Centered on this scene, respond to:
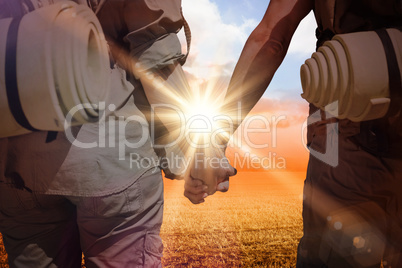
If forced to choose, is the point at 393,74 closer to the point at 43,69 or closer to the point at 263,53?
the point at 263,53

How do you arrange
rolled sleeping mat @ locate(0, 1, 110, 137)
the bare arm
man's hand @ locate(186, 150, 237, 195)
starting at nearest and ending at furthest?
rolled sleeping mat @ locate(0, 1, 110, 137) → the bare arm → man's hand @ locate(186, 150, 237, 195)

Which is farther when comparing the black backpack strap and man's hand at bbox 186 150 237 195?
man's hand at bbox 186 150 237 195

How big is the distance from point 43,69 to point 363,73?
1.13 metres

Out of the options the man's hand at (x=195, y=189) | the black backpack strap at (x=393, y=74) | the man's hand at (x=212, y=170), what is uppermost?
the black backpack strap at (x=393, y=74)

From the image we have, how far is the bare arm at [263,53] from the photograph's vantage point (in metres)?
1.84

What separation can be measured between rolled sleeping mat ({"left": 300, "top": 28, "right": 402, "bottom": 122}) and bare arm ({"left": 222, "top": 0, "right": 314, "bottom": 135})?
795mm

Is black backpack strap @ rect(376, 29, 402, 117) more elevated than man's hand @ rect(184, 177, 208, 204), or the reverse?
black backpack strap @ rect(376, 29, 402, 117)

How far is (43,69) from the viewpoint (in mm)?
914

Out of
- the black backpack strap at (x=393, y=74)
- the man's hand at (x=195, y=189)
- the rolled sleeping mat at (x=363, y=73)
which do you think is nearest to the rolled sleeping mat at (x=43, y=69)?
the rolled sleeping mat at (x=363, y=73)

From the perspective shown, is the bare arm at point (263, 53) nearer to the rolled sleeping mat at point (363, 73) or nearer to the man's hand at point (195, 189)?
the man's hand at point (195, 189)

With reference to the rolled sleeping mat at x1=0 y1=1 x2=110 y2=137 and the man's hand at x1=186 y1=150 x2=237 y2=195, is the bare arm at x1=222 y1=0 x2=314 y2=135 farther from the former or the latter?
the rolled sleeping mat at x1=0 y1=1 x2=110 y2=137

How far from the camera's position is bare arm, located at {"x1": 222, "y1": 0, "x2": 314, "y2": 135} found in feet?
6.03

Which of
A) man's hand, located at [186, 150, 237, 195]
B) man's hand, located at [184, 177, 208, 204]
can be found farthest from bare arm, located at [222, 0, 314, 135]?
man's hand, located at [184, 177, 208, 204]

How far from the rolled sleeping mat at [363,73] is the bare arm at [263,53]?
2.61ft
